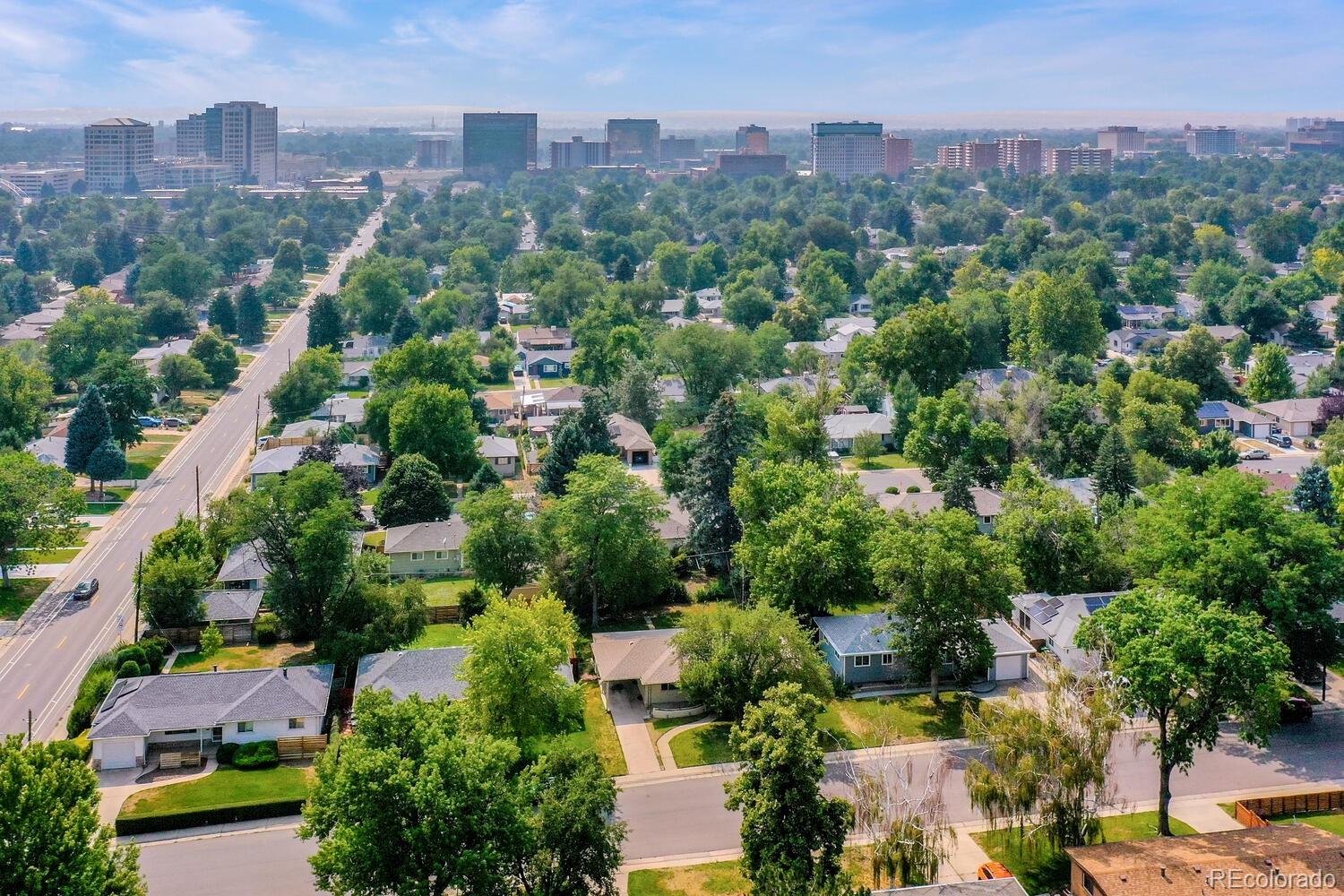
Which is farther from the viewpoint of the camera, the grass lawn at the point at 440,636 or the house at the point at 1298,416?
the house at the point at 1298,416

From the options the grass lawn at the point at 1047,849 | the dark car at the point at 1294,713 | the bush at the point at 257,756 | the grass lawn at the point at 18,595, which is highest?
the dark car at the point at 1294,713

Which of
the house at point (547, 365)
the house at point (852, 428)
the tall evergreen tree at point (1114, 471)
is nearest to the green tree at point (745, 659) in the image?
the tall evergreen tree at point (1114, 471)

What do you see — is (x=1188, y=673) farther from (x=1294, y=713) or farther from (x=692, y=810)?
(x=692, y=810)

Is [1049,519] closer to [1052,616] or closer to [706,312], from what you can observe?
[1052,616]

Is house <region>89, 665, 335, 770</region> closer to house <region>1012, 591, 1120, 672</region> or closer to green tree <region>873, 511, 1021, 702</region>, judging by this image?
green tree <region>873, 511, 1021, 702</region>

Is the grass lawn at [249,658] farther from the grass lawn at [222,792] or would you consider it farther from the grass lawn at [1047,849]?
the grass lawn at [1047,849]

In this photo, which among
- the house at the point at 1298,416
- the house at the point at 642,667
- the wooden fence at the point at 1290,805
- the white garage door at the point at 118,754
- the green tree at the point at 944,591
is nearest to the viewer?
the wooden fence at the point at 1290,805

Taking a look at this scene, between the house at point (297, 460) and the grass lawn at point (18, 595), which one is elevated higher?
the house at point (297, 460)
